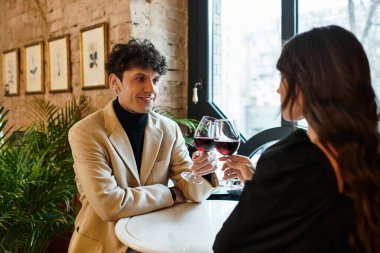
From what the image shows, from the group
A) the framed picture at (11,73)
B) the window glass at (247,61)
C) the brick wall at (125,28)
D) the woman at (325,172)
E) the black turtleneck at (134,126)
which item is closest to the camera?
the woman at (325,172)

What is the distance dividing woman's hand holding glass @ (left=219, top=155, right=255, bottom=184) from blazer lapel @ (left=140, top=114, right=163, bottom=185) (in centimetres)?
49

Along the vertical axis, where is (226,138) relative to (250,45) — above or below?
below

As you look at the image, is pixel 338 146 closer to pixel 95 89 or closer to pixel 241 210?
pixel 241 210

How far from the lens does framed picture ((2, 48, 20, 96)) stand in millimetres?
4387

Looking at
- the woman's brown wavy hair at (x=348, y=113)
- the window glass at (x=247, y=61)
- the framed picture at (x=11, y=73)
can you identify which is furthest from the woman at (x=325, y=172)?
the framed picture at (x=11, y=73)

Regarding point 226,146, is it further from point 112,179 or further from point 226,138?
point 112,179

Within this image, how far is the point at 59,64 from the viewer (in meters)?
Result: 3.63

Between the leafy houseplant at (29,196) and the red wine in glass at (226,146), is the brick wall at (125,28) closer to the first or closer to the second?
the leafy houseplant at (29,196)

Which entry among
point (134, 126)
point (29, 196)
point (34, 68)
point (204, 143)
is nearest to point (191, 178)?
point (204, 143)

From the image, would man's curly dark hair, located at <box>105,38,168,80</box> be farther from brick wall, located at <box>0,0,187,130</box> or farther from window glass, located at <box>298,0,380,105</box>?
window glass, located at <box>298,0,380,105</box>

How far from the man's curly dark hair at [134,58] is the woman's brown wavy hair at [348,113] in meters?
1.14

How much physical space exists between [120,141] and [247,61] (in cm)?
131

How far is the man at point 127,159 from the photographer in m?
1.63

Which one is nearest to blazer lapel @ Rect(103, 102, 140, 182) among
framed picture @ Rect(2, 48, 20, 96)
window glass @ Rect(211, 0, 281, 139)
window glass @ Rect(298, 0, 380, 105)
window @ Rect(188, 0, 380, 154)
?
window @ Rect(188, 0, 380, 154)
